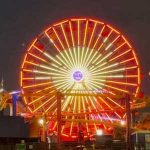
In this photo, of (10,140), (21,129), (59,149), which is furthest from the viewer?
(21,129)

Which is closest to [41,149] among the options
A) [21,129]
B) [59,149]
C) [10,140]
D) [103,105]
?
[59,149]

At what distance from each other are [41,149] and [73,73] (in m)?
37.4

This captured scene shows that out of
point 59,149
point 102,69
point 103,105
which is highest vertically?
point 102,69

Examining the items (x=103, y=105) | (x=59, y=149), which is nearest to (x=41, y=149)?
(x=59, y=149)

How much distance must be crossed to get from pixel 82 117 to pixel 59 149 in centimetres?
3559

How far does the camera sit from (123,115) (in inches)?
3659

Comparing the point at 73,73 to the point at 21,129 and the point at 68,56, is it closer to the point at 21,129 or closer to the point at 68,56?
the point at 68,56

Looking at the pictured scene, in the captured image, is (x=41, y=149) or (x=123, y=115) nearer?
(x=41, y=149)

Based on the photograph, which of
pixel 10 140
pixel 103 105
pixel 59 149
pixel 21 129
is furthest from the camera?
pixel 103 105

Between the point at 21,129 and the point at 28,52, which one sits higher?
the point at 28,52

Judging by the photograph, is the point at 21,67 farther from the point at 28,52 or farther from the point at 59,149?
the point at 59,149

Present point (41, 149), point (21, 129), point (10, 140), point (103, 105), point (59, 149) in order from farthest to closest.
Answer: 1. point (103, 105)
2. point (21, 129)
3. point (10, 140)
4. point (59, 149)
5. point (41, 149)

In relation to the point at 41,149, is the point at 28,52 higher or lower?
higher

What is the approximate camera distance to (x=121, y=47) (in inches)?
3607
